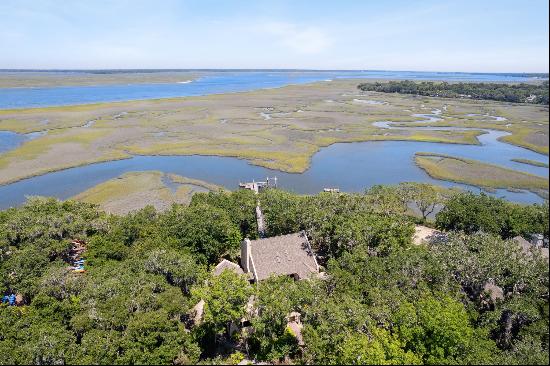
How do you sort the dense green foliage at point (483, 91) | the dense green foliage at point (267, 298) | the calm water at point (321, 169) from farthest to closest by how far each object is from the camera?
the dense green foliage at point (483, 91)
the calm water at point (321, 169)
the dense green foliage at point (267, 298)

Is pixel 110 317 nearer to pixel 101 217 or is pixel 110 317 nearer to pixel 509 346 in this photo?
pixel 101 217

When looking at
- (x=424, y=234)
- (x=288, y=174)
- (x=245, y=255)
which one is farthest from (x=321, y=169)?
(x=245, y=255)

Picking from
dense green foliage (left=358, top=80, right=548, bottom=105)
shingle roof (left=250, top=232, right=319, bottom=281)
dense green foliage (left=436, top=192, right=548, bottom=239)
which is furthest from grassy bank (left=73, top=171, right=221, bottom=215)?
dense green foliage (left=358, top=80, right=548, bottom=105)

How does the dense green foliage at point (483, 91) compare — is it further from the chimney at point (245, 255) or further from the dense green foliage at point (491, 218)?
the chimney at point (245, 255)

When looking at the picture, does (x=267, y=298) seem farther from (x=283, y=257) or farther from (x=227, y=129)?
(x=227, y=129)

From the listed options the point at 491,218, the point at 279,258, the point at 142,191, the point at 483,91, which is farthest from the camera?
the point at 483,91

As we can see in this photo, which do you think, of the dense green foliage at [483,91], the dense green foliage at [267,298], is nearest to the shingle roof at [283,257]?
the dense green foliage at [267,298]
